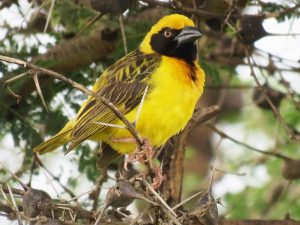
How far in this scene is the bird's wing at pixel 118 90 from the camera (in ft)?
14.3

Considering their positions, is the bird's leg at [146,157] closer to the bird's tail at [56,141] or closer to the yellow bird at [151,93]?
the yellow bird at [151,93]

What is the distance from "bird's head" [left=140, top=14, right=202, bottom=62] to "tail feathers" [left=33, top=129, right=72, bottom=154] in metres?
0.84

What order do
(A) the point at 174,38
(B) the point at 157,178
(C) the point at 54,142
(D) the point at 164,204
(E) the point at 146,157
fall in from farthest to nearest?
1. (A) the point at 174,38
2. (C) the point at 54,142
3. (B) the point at 157,178
4. (E) the point at 146,157
5. (D) the point at 164,204

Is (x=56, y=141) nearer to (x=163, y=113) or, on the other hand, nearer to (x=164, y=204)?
(x=163, y=113)

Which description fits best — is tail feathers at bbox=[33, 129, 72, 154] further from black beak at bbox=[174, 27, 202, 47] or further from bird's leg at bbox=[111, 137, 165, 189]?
black beak at bbox=[174, 27, 202, 47]

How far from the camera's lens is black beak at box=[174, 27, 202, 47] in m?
4.67

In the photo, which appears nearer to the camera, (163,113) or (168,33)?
(163,113)

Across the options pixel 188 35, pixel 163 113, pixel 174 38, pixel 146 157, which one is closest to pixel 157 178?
pixel 146 157

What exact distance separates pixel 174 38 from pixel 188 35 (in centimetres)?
20

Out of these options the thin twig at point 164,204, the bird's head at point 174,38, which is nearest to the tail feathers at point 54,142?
the bird's head at point 174,38

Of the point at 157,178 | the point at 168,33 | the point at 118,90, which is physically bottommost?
the point at 157,178

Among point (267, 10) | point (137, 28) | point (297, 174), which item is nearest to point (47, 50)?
point (137, 28)

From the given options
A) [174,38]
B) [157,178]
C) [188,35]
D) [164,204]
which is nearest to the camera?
[164,204]

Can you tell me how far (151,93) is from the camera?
4.45 metres
